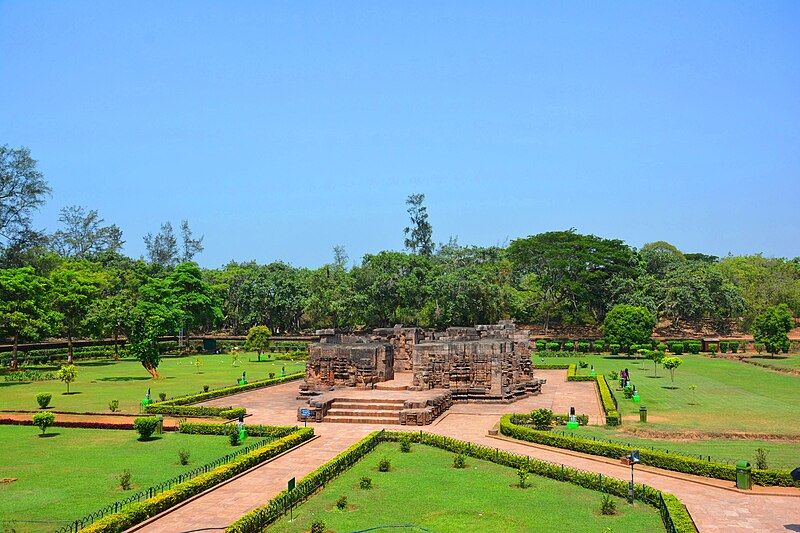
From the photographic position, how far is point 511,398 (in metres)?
34.8

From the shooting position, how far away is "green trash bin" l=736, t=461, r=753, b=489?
1792 cm

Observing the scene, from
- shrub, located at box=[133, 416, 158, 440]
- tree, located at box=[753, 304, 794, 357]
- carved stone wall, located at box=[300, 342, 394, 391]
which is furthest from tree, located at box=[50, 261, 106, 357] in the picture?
tree, located at box=[753, 304, 794, 357]

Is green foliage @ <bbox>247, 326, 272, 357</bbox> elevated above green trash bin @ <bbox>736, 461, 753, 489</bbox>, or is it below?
above

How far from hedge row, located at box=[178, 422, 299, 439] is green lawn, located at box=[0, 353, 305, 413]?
6631 millimetres

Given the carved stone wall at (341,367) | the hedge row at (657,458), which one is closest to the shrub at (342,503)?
the hedge row at (657,458)

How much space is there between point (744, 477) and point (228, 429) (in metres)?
18.5

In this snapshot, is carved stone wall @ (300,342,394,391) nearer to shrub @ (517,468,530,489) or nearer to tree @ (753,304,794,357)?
shrub @ (517,468,530,489)

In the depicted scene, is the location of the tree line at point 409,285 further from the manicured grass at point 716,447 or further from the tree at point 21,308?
the manicured grass at point 716,447

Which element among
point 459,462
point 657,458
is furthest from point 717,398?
point 459,462

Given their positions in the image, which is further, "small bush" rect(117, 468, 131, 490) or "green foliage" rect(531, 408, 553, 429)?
"green foliage" rect(531, 408, 553, 429)

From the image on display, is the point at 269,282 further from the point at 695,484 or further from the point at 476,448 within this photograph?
the point at 695,484

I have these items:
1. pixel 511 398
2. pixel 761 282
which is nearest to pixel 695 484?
pixel 511 398

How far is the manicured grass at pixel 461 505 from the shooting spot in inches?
607

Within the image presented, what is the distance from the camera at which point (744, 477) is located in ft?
58.9
